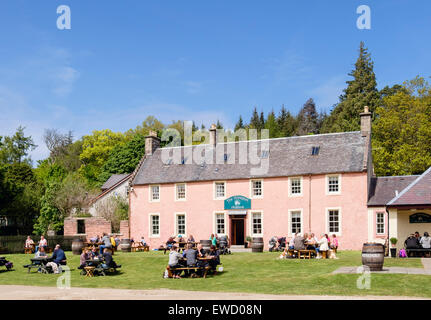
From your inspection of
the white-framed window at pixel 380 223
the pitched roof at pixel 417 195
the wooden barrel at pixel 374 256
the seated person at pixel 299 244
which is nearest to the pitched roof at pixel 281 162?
the white-framed window at pixel 380 223

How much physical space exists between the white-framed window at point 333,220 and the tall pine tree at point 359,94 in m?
27.3

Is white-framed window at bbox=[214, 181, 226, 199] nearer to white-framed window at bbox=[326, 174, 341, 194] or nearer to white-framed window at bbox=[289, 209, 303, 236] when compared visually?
white-framed window at bbox=[289, 209, 303, 236]

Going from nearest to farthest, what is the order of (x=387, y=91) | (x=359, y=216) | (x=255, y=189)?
(x=359, y=216), (x=255, y=189), (x=387, y=91)

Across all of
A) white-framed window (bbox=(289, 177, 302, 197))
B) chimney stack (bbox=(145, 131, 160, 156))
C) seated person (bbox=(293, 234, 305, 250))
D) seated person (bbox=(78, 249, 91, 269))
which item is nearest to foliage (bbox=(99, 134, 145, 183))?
chimney stack (bbox=(145, 131, 160, 156))

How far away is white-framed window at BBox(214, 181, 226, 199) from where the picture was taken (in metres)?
37.9

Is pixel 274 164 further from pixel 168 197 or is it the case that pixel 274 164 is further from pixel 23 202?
pixel 23 202

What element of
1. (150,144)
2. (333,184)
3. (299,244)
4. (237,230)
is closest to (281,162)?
(333,184)

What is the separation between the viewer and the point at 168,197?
39.7 metres

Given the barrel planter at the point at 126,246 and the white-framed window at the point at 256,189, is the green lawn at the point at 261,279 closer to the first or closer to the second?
the barrel planter at the point at 126,246

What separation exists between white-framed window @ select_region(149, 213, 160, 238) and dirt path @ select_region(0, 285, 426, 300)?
23.7m

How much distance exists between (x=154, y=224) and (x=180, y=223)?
2.41 metres

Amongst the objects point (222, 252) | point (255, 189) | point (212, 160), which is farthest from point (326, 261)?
point (212, 160)

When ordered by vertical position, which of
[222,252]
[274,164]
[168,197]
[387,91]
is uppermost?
[387,91]

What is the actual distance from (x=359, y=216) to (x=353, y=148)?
512 cm
